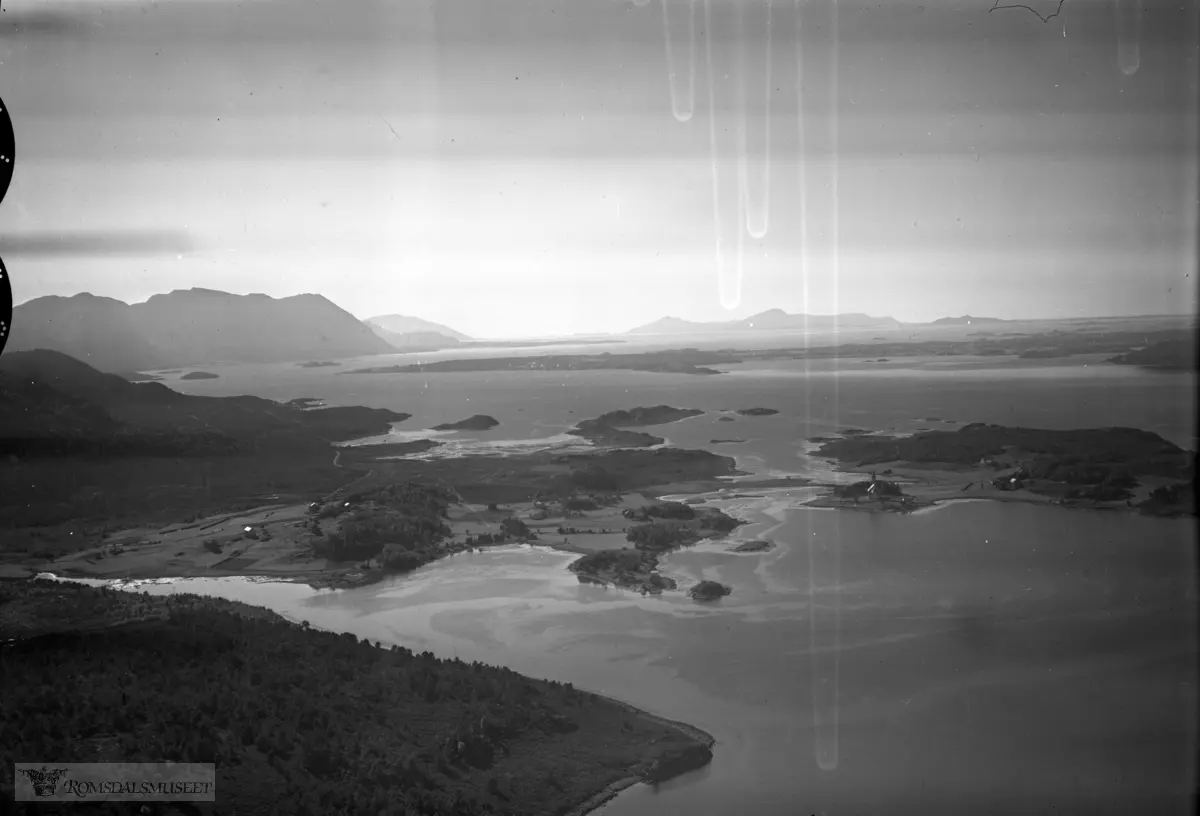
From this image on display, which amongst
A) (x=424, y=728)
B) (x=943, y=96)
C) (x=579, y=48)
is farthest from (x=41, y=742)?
(x=943, y=96)

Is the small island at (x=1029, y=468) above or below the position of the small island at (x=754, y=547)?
above

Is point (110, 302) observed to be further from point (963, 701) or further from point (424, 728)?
point (963, 701)

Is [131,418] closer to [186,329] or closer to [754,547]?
[186,329]

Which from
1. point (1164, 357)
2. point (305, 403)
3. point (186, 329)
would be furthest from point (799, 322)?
point (186, 329)
